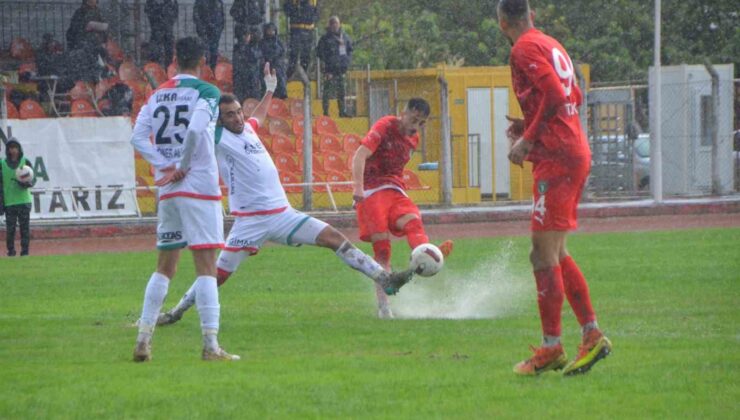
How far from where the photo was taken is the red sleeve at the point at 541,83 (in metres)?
7.91

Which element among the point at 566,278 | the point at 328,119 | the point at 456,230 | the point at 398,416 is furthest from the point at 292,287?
the point at 328,119

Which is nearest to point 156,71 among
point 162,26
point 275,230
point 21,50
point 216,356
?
point 162,26

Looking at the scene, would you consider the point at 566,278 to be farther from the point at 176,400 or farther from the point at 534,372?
the point at 176,400

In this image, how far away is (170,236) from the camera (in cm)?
922

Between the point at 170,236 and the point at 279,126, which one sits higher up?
the point at 279,126

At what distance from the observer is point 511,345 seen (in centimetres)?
958

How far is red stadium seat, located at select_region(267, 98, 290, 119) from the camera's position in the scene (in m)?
30.1

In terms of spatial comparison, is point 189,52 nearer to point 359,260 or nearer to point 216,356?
point 216,356

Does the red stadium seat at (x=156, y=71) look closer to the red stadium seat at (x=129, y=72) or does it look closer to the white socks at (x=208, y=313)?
the red stadium seat at (x=129, y=72)

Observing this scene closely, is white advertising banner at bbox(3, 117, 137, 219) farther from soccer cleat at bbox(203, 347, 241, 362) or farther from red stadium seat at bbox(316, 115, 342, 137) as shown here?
soccer cleat at bbox(203, 347, 241, 362)

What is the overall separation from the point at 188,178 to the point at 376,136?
10.3 ft

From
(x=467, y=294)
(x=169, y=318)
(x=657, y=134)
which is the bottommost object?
(x=467, y=294)

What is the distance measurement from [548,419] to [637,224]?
62.7 ft

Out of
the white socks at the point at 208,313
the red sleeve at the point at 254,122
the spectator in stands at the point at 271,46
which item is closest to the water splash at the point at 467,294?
the red sleeve at the point at 254,122
